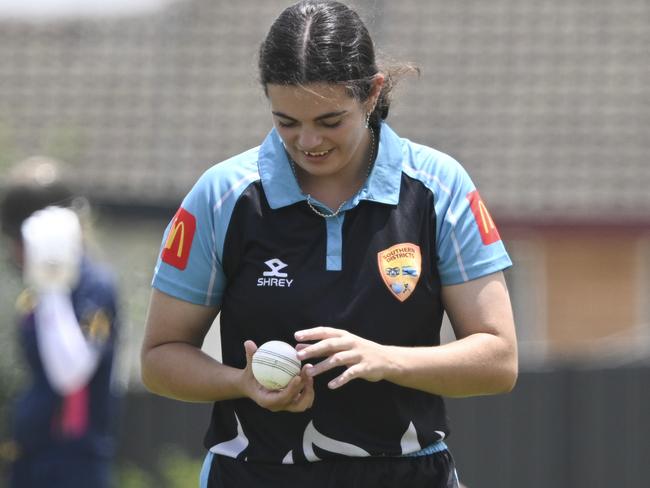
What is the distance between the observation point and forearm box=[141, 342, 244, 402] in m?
3.39

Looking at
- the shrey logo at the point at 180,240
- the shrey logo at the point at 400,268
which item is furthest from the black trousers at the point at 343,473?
the shrey logo at the point at 180,240

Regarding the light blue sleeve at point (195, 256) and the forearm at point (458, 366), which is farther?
the light blue sleeve at point (195, 256)

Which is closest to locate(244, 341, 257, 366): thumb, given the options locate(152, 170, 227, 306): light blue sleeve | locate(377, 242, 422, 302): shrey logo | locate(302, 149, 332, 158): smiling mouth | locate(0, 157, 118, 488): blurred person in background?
locate(152, 170, 227, 306): light blue sleeve

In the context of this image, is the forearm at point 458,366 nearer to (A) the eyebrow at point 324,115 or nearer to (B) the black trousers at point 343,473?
(B) the black trousers at point 343,473

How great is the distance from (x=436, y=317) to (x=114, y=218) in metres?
8.97

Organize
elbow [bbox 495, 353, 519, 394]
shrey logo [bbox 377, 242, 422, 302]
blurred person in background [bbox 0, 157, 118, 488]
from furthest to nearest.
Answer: blurred person in background [bbox 0, 157, 118, 488] → elbow [bbox 495, 353, 519, 394] → shrey logo [bbox 377, 242, 422, 302]

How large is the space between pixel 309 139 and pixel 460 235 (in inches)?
18.6

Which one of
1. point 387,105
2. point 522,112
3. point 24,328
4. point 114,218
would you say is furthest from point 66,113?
point 387,105

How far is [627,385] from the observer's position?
9.77 m

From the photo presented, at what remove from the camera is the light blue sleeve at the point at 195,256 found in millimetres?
3459

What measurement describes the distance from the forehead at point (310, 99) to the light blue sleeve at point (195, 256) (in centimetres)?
28

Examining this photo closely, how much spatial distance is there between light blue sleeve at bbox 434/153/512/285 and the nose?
13.6 inches

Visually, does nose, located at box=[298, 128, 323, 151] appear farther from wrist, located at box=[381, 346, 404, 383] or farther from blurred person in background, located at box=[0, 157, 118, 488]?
blurred person in background, located at box=[0, 157, 118, 488]

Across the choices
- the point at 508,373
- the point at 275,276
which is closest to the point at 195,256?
the point at 275,276
